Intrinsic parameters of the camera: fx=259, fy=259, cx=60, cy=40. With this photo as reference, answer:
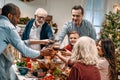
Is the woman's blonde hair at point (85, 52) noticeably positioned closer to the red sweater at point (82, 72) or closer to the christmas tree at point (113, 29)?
the red sweater at point (82, 72)

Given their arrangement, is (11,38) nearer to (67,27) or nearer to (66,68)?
(66,68)

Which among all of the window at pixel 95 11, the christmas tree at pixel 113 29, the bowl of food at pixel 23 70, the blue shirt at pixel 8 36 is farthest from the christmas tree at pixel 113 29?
the blue shirt at pixel 8 36

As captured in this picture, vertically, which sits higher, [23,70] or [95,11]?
[95,11]

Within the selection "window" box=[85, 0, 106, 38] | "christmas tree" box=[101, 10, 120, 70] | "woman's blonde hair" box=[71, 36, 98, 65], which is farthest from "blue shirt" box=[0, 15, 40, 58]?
"window" box=[85, 0, 106, 38]

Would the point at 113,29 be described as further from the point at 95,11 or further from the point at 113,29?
the point at 95,11

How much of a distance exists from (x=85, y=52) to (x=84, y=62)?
9cm

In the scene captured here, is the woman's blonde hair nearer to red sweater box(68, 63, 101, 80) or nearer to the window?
red sweater box(68, 63, 101, 80)

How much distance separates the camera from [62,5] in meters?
7.54

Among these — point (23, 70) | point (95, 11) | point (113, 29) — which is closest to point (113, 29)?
point (113, 29)

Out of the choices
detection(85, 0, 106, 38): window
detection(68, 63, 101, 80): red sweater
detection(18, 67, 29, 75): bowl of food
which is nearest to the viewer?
detection(68, 63, 101, 80): red sweater

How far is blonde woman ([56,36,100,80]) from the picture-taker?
2.15 metres

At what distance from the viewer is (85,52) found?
220 centimetres

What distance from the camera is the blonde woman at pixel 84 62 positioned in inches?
84.5

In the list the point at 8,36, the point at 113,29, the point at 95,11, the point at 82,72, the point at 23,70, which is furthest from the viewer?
the point at 95,11
